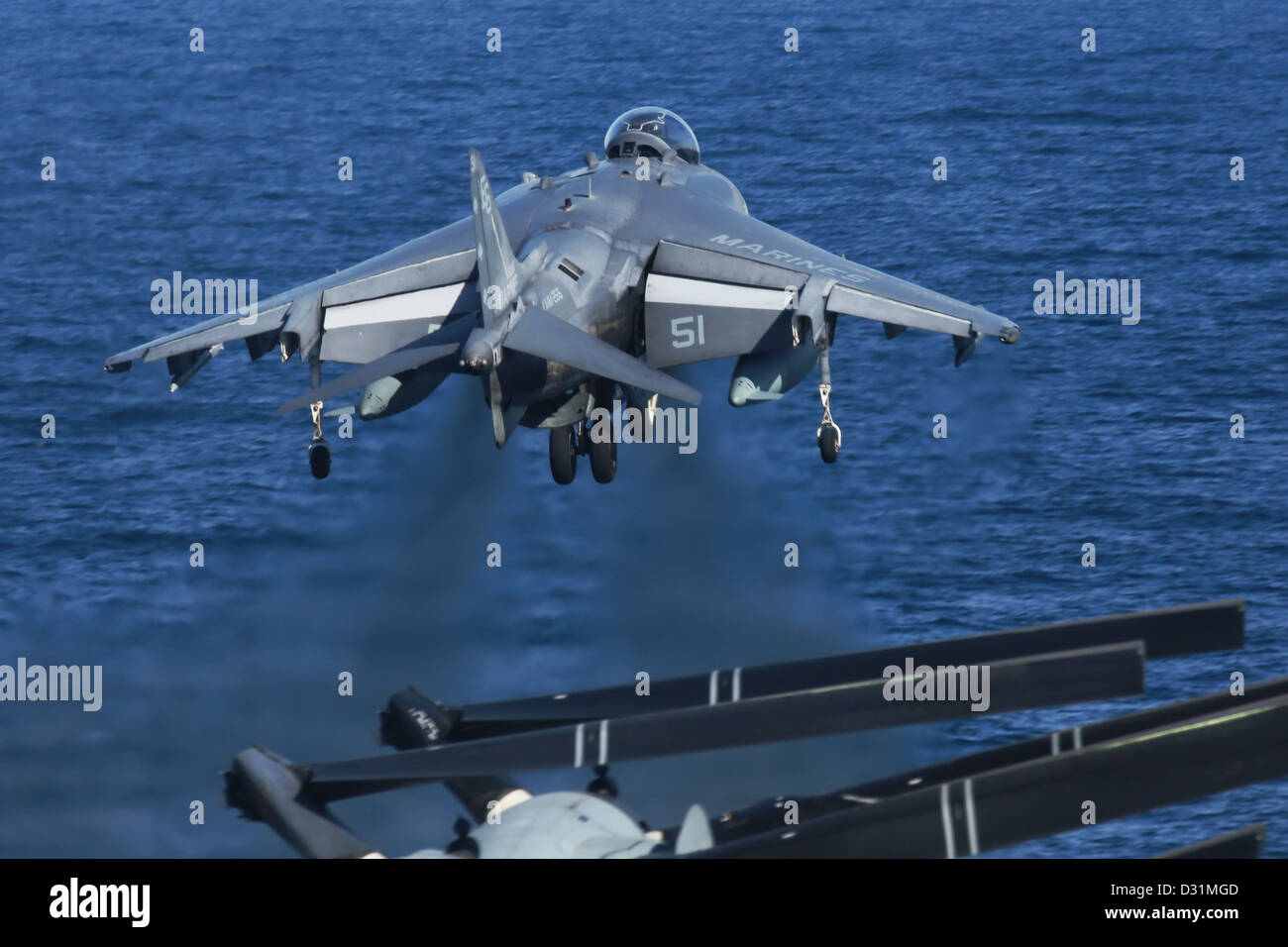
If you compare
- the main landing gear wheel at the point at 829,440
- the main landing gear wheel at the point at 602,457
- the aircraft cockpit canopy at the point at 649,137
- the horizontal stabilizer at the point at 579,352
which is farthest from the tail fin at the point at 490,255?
the aircraft cockpit canopy at the point at 649,137

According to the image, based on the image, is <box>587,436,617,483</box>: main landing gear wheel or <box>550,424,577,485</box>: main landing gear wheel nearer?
<box>550,424,577,485</box>: main landing gear wheel

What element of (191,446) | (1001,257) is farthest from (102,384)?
(1001,257)

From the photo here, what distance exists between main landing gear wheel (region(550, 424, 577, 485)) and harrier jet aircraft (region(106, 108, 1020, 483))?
63 mm

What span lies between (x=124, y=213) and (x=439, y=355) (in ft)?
423

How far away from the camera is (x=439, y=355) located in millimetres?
54062

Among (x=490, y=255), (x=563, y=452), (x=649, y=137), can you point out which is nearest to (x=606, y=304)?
(x=563, y=452)

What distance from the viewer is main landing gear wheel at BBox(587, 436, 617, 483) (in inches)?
2442

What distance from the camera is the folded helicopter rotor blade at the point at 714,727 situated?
44781 mm

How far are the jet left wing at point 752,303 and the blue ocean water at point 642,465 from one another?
29.9 m

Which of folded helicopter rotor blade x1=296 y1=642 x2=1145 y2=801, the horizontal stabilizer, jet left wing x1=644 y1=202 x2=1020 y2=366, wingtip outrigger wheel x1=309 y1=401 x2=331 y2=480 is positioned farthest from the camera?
jet left wing x1=644 y1=202 x2=1020 y2=366

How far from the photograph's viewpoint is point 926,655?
48.6 metres

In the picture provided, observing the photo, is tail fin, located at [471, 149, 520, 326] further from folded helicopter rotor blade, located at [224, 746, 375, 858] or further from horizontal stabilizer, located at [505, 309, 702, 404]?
folded helicopter rotor blade, located at [224, 746, 375, 858]

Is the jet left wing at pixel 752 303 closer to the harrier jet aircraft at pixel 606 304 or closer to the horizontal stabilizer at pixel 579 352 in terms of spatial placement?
the harrier jet aircraft at pixel 606 304

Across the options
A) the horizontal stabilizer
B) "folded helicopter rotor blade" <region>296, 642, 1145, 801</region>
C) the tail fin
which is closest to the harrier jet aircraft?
the tail fin
